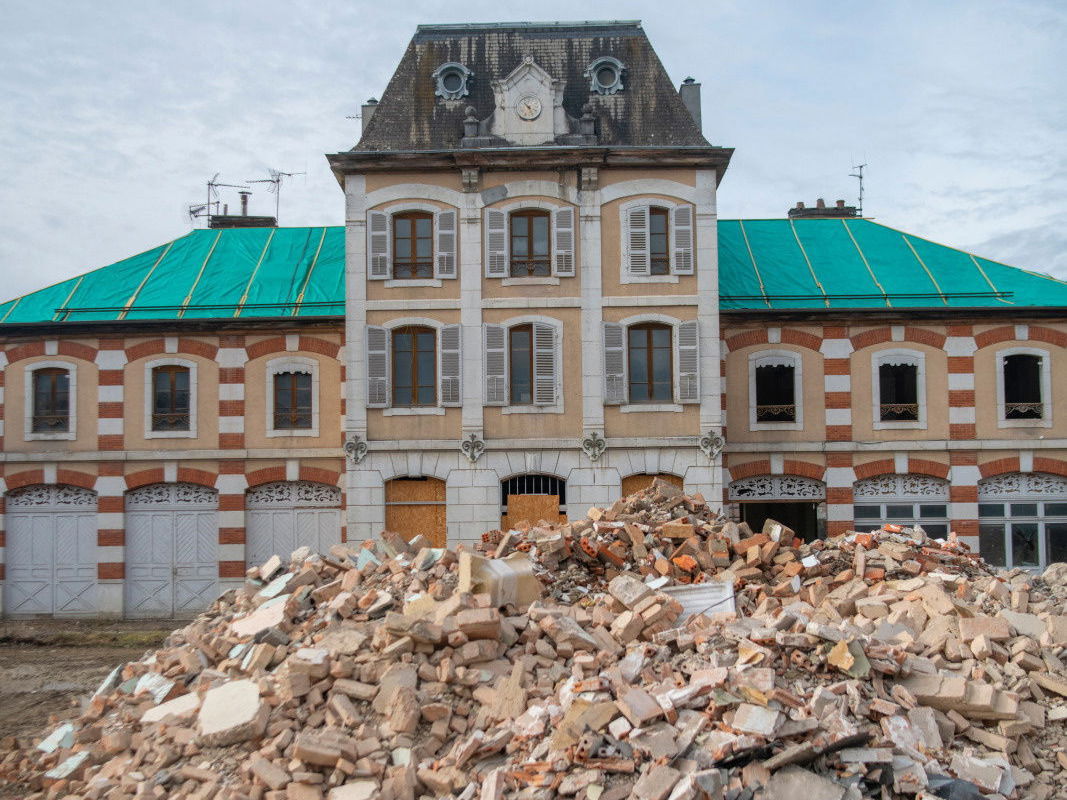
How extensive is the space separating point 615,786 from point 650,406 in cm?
1222

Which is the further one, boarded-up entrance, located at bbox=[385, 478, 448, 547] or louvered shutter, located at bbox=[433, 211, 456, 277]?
louvered shutter, located at bbox=[433, 211, 456, 277]

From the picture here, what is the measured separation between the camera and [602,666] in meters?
9.14

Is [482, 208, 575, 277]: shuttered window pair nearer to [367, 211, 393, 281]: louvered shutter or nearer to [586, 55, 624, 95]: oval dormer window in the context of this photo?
[367, 211, 393, 281]: louvered shutter

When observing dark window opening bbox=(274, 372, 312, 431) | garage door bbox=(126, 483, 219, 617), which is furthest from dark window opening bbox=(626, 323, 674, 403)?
garage door bbox=(126, 483, 219, 617)

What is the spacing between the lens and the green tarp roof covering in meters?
21.0

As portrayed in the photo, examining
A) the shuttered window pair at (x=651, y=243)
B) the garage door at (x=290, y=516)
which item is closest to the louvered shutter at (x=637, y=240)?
the shuttered window pair at (x=651, y=243)

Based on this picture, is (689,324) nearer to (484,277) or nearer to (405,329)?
(484,277)

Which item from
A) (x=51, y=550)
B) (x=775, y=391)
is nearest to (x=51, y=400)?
(x=51, y=550)

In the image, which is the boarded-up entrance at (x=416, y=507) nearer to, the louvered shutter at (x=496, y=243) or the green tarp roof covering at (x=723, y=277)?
the louvered shutter at (x=496, y=243)

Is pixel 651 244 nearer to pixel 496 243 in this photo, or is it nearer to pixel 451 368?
pixel 496 243

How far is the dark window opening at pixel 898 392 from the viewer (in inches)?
809

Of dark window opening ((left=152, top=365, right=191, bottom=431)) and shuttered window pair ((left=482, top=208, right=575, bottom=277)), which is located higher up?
shuttered window pair ((left=482, top=208, right=575, bottom=277))

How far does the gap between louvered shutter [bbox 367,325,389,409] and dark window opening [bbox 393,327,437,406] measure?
0.25 metres

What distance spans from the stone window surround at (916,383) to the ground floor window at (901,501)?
1.19 meters
